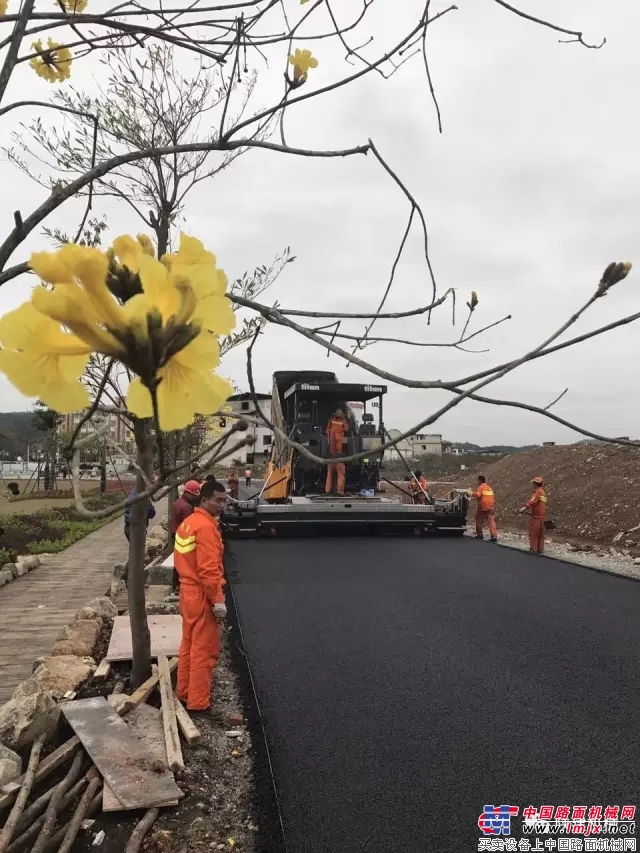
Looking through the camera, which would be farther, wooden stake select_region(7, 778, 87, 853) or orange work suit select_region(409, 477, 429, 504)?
orange work suit select_region(409, 477, 429, 504)

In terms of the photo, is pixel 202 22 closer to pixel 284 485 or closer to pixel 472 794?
pixel 472 794

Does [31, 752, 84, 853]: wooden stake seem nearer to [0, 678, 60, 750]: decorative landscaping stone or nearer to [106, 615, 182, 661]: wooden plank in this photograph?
[0, 678, 60, 750]: decorative landscaping stone

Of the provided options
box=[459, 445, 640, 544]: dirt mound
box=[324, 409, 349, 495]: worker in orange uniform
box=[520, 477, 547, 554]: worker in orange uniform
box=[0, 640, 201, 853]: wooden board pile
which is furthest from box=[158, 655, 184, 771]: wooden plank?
box=[459, 445, 640, 544]: dirt mound

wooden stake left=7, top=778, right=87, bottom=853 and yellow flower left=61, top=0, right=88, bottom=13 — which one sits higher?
yellow flower left=61, top=0, right=88, bottom=13

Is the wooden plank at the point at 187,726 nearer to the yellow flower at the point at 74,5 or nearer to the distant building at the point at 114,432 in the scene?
the distant building at the point at 114,432

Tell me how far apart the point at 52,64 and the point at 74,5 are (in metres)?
0.22

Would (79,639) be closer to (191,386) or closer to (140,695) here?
(140,695)

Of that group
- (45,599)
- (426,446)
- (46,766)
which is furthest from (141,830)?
(426,446)

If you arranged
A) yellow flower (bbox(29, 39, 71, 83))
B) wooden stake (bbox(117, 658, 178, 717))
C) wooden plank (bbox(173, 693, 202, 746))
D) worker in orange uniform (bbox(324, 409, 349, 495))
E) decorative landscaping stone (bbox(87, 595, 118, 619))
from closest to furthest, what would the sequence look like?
yellow flower (bbox(29, 39, 71, 83)) < wooden plank (bbox(173, 693, 202, 746)) < wooden stake (bbox(117, 658, 178, 717)) < decorative landscaping stone (bbox(87, 595, 118, 619)) < worker in orange uniform (bbox(324, 409, 349, 495))

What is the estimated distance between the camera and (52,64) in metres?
2.29

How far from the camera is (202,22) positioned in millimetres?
1943

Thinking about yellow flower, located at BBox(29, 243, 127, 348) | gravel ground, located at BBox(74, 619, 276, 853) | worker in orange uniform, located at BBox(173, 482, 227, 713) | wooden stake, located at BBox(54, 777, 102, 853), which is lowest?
gravel ground, located at BBox(74, 619, 276, 853)

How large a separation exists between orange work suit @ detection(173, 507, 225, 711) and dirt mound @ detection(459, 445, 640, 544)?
10.9 m

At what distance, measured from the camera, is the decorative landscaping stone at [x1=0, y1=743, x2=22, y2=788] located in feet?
9.96
